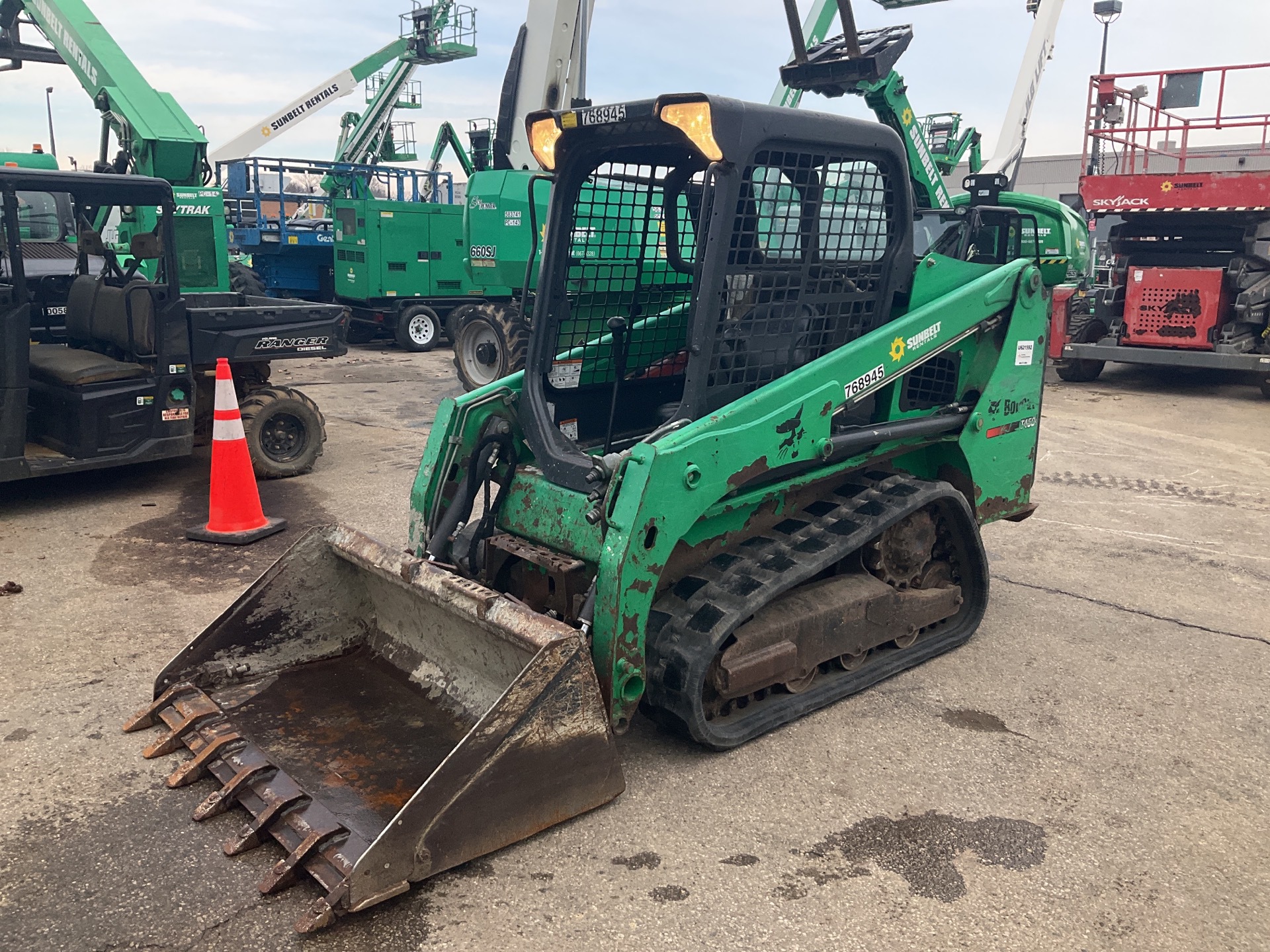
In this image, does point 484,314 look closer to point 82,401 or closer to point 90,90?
point 90,90

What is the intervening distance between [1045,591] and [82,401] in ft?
19.3

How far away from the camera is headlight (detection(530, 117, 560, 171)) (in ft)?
13.2

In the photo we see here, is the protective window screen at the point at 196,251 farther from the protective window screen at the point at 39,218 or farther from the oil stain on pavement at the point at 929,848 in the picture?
the oil stain on pavement at the point at 929,848

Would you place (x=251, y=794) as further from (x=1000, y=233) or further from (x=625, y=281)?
(x=1000, y=233)

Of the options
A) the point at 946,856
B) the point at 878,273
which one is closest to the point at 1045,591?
the point at 878,273

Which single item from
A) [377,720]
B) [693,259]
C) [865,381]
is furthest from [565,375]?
[377,720]

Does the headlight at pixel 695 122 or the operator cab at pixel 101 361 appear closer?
the headlight at pixel 695 122

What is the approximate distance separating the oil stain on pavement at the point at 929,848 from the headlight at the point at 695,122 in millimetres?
2262

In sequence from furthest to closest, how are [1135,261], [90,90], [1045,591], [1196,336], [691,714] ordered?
[1135,261]
[1196,336]
[90,90]
[1045,591]
[691,714]

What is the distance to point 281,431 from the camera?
25.4ft

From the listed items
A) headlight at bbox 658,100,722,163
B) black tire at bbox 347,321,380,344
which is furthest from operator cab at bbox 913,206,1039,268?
black tire at bbox 347,321,380,344

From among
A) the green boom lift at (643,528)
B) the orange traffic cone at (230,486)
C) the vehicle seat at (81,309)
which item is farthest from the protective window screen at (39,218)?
the green boom lift at (643,528)

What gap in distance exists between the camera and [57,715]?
13.0ft

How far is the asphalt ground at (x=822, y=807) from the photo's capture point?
2.80 m
